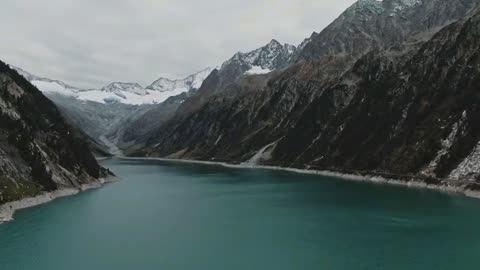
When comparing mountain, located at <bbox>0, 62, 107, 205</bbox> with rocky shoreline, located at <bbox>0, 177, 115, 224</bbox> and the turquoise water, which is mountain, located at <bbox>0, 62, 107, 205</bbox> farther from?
the turquoise water

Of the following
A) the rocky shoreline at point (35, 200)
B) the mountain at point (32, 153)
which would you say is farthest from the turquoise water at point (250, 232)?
the mountain at point (32, 153)

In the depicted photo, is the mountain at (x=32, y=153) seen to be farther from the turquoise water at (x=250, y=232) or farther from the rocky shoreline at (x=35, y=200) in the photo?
the turquoise water at (x=250, y=232)

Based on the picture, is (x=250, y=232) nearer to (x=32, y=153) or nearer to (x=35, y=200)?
(x=35, y=200)

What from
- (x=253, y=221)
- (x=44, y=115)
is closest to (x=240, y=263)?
(x=253, y=221)

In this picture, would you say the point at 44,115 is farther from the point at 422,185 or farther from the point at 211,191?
the point at 422,185

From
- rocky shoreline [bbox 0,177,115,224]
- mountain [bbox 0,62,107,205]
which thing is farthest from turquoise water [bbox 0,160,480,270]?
mountain [bbox 0,62,107,205]

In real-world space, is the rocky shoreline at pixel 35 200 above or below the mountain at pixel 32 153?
below
